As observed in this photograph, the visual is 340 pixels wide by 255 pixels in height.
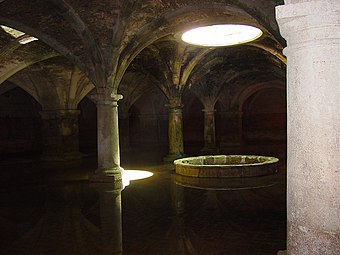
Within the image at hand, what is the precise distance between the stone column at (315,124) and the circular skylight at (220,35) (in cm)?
743

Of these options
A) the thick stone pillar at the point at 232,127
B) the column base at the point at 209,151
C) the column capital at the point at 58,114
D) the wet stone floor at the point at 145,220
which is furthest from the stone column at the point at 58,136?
the thick stone pillar at the point at 232,127

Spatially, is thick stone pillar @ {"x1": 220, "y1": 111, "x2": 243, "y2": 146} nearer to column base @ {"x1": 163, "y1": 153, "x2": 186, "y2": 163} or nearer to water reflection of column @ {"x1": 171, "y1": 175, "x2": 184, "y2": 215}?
column base @ {"x1": 163, "y1": 153, "x2": 186, "y2": 163}

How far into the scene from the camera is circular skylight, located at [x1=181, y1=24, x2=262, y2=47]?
9.55m

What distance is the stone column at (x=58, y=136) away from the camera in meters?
13.7

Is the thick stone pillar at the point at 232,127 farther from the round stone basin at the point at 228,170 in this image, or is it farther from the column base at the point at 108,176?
the column base at the point at 108,176

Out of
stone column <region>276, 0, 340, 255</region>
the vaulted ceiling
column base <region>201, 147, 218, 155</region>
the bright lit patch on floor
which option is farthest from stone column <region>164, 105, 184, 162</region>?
stone column <region>276, 0, 340, 255</region>

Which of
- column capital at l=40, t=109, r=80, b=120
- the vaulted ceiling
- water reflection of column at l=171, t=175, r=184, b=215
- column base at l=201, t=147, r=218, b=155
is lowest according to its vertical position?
water reflection of column at l=171, t=175, r=184, b=215

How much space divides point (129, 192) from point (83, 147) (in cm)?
1296

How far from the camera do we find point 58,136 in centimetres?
1370

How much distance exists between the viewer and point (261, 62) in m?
14.3

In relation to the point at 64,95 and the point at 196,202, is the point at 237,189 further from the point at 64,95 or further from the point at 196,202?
the point at 64,95

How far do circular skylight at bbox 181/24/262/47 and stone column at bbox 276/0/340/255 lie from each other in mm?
7429

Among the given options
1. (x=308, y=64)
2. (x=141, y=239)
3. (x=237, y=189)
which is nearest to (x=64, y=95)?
(x=237, y=189)

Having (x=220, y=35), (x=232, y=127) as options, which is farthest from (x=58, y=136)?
(x=232, y=127)
